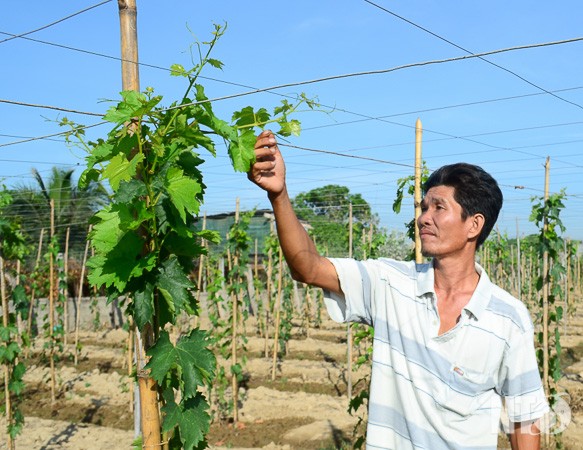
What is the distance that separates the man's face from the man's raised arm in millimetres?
326

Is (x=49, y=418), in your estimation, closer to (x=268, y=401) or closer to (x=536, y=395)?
(x=268, y=401)

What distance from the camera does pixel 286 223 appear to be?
6.89 feet

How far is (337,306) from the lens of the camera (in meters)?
2.29

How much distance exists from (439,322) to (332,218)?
39473 mm

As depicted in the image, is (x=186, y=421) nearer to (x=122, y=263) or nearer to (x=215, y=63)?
(x=122, y=263)

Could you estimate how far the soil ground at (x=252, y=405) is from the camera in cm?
752

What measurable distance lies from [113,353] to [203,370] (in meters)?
11.6

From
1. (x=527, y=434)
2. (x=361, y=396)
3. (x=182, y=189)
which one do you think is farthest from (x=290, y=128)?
(x=361, y=396)

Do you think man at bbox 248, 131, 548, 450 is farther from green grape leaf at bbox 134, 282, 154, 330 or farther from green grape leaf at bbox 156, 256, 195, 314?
green grape leaf at bbox 134, 282, 154, 330

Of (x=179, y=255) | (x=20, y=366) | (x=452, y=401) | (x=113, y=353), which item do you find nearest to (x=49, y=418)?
(x=20, y=366)

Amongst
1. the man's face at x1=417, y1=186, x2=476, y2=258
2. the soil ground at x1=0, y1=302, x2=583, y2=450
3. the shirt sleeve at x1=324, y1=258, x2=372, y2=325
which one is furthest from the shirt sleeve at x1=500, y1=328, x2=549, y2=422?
the soil ground at x1=0, y1=302, x2=583, y2=450

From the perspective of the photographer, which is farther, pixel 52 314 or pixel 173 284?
pixel 52 314

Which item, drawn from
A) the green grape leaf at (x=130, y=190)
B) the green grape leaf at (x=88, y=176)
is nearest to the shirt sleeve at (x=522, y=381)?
the green grape leaf at (x=130, y=190)

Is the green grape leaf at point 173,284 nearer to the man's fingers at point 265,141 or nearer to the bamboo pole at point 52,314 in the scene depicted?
the man's fingers at point 265,141
